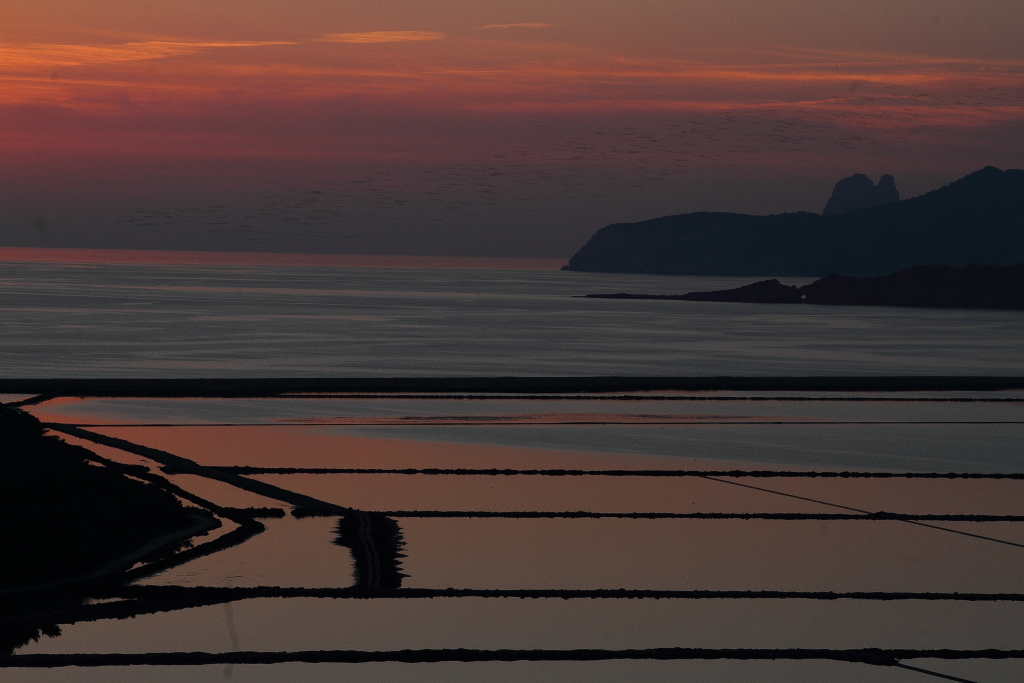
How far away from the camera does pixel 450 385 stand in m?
23.8

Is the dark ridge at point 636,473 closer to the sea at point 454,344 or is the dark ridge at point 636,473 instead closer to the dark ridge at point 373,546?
the dark ridge at point 373,546

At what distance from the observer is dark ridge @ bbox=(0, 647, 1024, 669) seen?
681 cm

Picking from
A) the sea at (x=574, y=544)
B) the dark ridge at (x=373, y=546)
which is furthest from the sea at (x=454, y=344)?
the dark ridge at (x=373, y=546)

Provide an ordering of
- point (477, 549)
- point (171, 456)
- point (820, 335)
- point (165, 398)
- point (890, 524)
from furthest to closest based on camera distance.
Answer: point (820, 335) < point (165, 398) < point (171, 456) < point (890, 524) < point (477, 549)

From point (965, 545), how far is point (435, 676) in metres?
5.60

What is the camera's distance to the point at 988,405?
22766 mm

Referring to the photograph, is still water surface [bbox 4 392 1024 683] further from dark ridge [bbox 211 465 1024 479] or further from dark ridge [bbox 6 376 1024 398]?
dark ridge [bbox 6 376 1024 398]

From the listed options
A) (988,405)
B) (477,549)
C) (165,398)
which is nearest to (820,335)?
(988,405)

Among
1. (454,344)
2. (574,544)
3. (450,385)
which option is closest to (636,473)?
Result: (574,544)

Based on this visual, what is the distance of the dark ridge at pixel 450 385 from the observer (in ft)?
74.1

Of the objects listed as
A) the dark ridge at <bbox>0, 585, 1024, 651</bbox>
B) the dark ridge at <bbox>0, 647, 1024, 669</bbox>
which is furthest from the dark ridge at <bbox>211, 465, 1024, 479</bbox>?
the dark ridge at <bbox>0, 647, 1024, 669</bbox>

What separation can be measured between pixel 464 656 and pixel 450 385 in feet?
55.4

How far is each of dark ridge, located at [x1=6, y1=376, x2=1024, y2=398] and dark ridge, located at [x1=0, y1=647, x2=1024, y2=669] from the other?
51.6 ft

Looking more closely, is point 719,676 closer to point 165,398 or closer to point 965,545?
point 965,545
